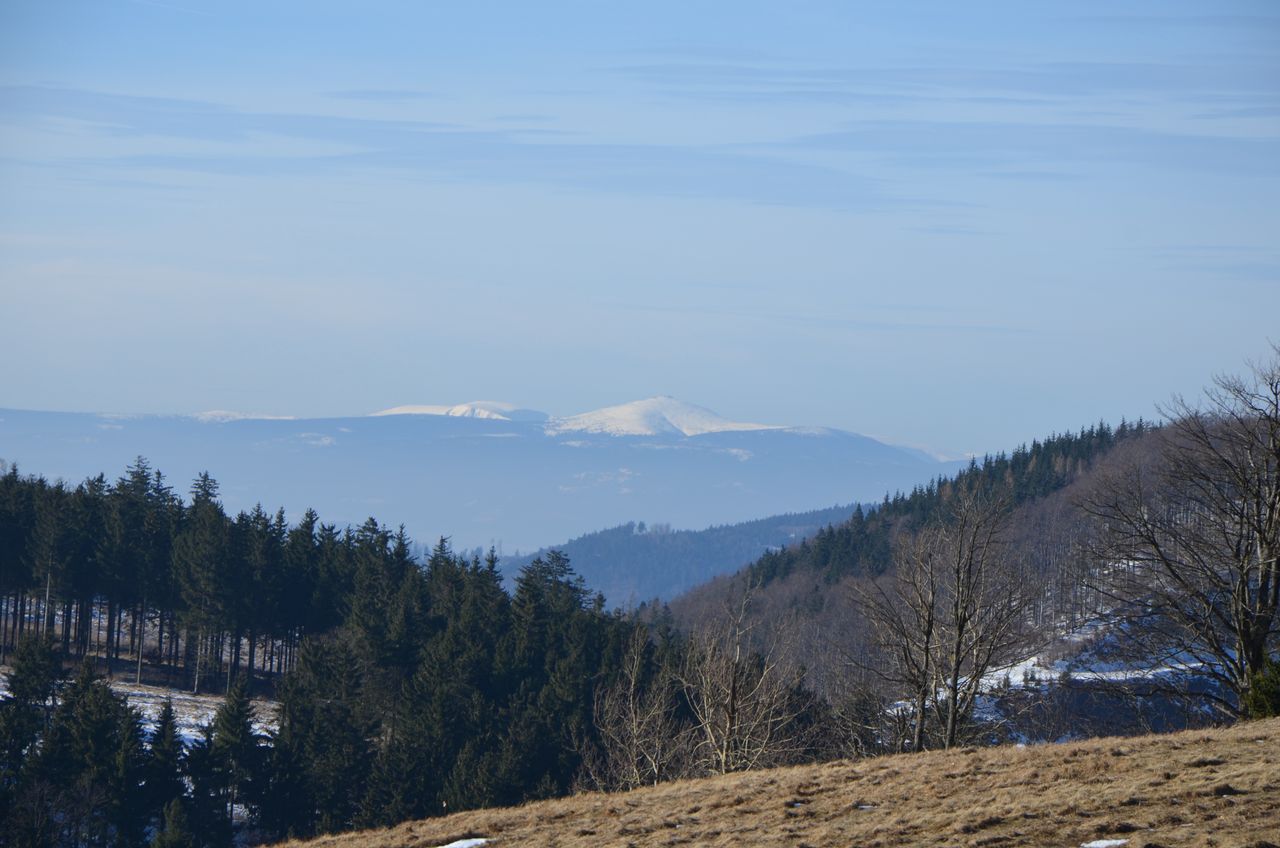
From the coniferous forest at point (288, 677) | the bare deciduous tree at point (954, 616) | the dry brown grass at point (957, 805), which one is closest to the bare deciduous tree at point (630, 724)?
the coniferous forest at point (288, 677)

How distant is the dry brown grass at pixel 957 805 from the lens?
46.4 ft

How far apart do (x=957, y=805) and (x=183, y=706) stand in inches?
2157

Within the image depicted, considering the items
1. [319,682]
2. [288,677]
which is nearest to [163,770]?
[288,677]

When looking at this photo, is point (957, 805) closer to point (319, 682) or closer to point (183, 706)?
point (319, 682)

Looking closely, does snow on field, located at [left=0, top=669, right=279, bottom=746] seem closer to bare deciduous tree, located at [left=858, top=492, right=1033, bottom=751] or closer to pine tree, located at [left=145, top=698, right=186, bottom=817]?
pine tree, located at [left=145, top=698, right=186, bottom=817]

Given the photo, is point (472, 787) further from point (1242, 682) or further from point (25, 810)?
point (1242, 682)

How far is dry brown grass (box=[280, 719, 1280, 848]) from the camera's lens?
46.4ft

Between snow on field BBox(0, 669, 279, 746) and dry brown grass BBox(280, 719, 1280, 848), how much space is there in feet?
124

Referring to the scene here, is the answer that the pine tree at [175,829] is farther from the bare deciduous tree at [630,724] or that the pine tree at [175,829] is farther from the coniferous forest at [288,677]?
the bare deciduous tree at [630,724]

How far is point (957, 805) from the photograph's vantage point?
53.4 ft

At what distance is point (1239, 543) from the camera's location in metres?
25.9

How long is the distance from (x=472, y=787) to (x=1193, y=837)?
40.9m

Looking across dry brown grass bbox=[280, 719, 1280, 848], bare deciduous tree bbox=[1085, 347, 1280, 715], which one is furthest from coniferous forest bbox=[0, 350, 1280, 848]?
dry brown grass bbox=[280, 719, 1280, 848]

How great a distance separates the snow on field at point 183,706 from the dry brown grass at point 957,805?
1489 inches
